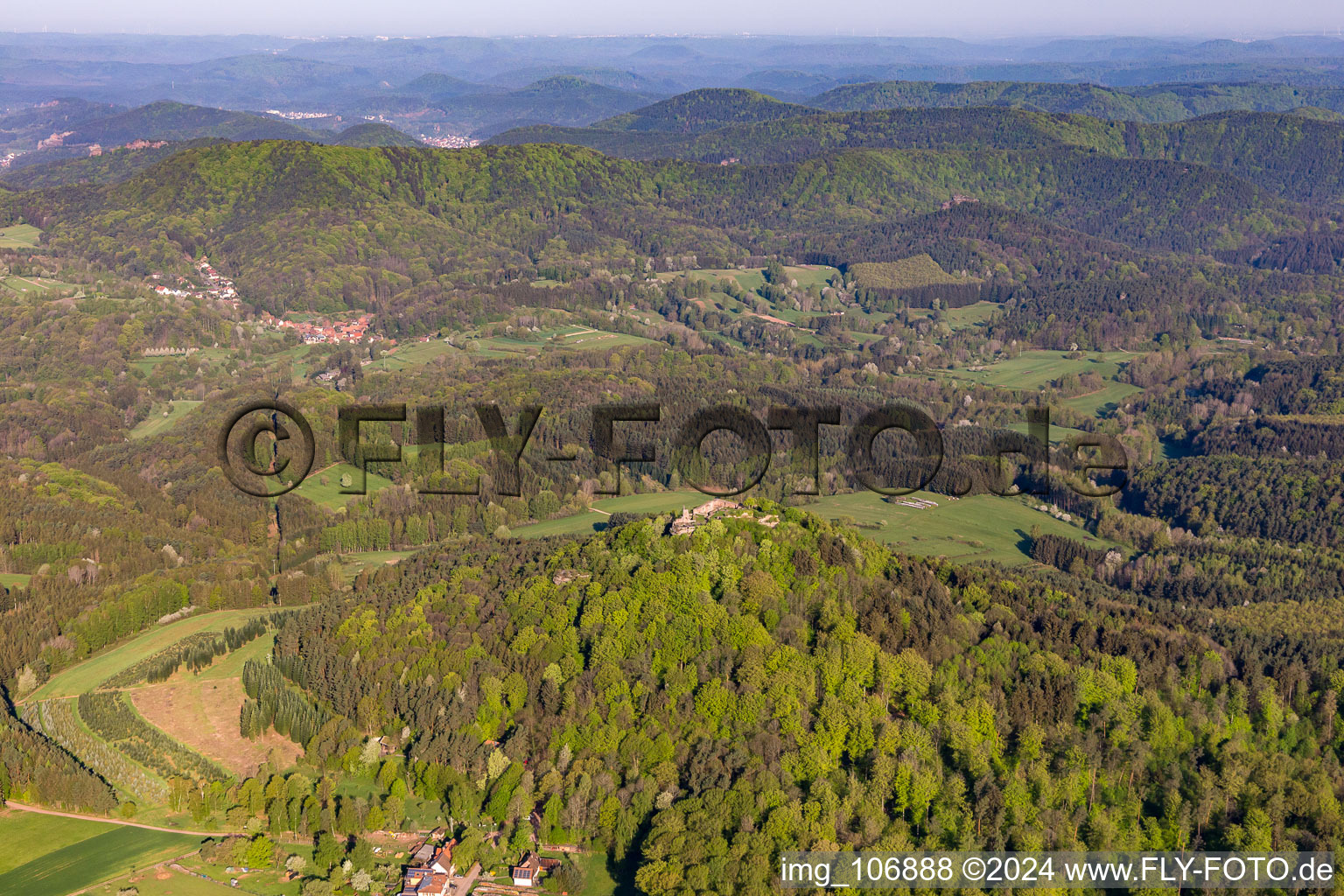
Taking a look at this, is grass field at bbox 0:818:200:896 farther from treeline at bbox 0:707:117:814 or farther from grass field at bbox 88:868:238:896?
treeline at bbox 0:707:117:814

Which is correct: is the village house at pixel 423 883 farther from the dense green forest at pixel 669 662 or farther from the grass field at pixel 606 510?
the grass field at pixel 606 510

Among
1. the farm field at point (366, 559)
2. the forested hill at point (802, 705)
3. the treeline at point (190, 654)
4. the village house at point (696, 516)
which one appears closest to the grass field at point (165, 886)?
the forested hill at point (802, 705)

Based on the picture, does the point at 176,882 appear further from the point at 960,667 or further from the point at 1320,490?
the point at 1320,490

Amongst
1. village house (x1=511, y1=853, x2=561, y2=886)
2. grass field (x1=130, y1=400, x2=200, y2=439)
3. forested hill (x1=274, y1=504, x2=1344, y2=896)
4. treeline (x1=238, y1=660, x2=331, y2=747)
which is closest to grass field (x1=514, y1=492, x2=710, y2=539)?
forested hill (x1=274, y1=504, x2=1344, y2=896)

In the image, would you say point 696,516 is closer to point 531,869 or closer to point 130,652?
point 531,869

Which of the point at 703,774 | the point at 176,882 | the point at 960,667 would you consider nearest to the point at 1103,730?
the point at 960,667

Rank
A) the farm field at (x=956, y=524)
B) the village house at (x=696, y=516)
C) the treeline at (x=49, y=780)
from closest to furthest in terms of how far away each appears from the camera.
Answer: the treeline at (x=49, y=780)
the village house at (x=696, y=516)
the farm field at (x=956, y=524)
